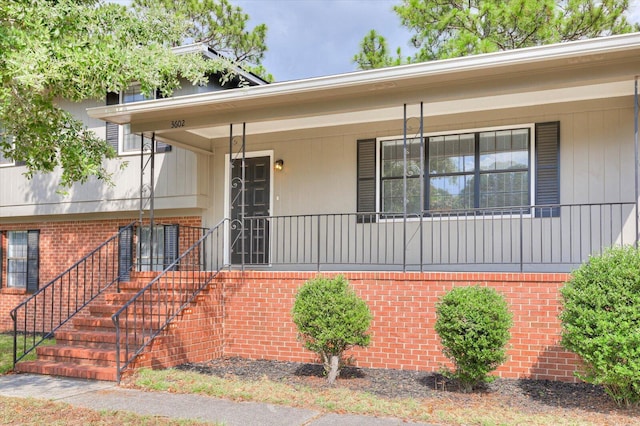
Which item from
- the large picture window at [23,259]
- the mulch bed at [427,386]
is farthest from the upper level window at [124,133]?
the mulch bed at [427,386]

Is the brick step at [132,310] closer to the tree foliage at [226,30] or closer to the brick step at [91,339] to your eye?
the brick step at [91,339]

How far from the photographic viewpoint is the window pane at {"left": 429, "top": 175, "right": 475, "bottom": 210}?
9070mm

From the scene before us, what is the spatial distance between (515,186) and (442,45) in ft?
31.1

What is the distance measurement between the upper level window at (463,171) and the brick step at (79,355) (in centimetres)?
449

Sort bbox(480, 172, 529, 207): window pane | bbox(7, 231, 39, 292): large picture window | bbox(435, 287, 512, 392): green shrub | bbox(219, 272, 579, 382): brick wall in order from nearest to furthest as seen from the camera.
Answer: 1. bbox(435, 287, 512, 392): green shrub
2. bbox(219, 272, 579, 382): brick wall
3. bbox(480, 172, 529, 207): window pane
4. bbox(7, 231, 39, 292): large picture window

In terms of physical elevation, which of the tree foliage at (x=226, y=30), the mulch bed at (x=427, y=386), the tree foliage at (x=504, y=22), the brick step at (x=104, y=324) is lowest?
the mulch bed at (x=427, y=386)

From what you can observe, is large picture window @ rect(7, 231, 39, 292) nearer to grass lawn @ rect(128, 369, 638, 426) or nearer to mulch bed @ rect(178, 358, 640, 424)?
mulch bed @ rect(178, 358, 640, 424)

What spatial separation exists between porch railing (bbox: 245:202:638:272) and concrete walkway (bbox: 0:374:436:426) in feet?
8.94

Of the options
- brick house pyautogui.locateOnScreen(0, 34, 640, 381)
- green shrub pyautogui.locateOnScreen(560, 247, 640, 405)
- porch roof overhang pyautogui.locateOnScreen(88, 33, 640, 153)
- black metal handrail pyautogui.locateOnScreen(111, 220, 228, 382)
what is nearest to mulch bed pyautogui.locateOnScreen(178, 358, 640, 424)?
brick house pyautogui.locateOnScreen(0, 34, 640, 381)

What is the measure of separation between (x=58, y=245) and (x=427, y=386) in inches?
355

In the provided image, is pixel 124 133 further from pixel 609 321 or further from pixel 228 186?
pixel 609 321

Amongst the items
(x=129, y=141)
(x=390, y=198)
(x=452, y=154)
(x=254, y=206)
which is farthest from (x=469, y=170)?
(x=129, y=141)

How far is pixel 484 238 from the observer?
878 cm

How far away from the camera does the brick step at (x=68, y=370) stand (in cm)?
711
